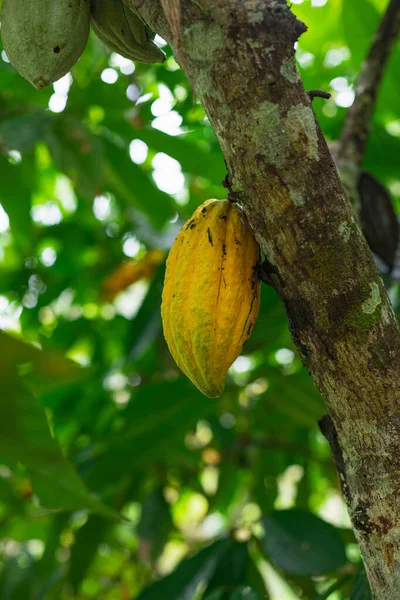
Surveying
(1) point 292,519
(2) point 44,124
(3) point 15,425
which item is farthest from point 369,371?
(2) point 44,124

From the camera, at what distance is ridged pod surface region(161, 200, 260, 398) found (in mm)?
960

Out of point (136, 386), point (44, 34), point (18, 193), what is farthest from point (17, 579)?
point (44, 34)

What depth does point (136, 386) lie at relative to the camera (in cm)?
253

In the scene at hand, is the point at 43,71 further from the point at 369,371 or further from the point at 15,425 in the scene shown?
the point at 369,371

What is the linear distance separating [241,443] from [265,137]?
188 centimetres

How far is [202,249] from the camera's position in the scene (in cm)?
98

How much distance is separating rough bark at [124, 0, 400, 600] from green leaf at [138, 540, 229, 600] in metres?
0.94

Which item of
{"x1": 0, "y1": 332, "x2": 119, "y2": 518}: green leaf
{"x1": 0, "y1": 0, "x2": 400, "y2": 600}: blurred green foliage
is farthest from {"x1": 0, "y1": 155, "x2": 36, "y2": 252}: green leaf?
{"x1": 0, "y1": 332, "x2": 119, "y2": 518}: green leaf

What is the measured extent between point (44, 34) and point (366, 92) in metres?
0.97

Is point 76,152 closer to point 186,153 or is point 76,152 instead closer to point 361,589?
point 186,153

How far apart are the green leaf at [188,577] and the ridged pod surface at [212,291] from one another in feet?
2.97

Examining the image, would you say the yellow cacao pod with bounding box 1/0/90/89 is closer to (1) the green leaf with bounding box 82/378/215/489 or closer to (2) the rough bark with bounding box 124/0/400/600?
(2) the rough bark with bounding box 124/0/400/600

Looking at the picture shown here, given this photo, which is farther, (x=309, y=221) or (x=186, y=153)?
(x=186, y=153)

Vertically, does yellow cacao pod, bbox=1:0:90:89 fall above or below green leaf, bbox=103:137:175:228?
above
